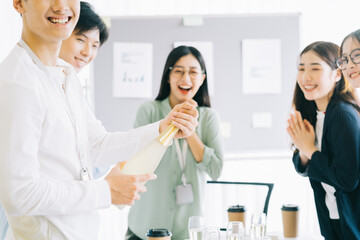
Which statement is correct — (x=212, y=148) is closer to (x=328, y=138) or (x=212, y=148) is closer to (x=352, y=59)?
(x=328, y=138)

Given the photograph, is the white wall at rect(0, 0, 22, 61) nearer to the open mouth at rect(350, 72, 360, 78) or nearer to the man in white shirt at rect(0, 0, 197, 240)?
the man in white shirt at rect(0, 0, 197, 240)

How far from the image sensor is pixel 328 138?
1911mm

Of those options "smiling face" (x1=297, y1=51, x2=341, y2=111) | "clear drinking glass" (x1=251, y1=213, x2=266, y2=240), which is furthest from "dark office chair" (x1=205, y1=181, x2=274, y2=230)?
"clear drinking glass" (x1=251, y1=213, x2=266, y2=240)

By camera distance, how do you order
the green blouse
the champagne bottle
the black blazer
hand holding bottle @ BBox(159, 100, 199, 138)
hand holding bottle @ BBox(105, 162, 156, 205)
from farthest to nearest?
the green blouse, the black blazer, hand holding bottle @ BBox(159, 100, 199, 138), the champagne bottle, hand holding bottle @ BBox(105, 162, 156, 205)

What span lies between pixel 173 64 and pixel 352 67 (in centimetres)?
101

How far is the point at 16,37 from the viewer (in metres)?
2.89

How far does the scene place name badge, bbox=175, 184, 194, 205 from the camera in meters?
2.15

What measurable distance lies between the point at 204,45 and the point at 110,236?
5.95 feet

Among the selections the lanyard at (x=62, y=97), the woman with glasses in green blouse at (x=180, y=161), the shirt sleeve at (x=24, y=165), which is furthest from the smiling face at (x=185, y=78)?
the shirt sleeve at (x=24, y=165)

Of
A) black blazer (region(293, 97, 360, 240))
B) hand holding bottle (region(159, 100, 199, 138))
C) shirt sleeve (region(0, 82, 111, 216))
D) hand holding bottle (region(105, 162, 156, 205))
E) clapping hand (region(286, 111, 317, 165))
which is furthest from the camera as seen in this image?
clapping hand (region(286, 111, 317, 165))

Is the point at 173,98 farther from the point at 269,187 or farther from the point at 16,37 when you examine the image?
the point at 16,37

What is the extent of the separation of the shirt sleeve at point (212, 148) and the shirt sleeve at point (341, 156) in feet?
1.79

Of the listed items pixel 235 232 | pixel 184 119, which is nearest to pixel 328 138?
pixel 235 232

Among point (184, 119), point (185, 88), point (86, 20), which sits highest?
point (86, 20)
